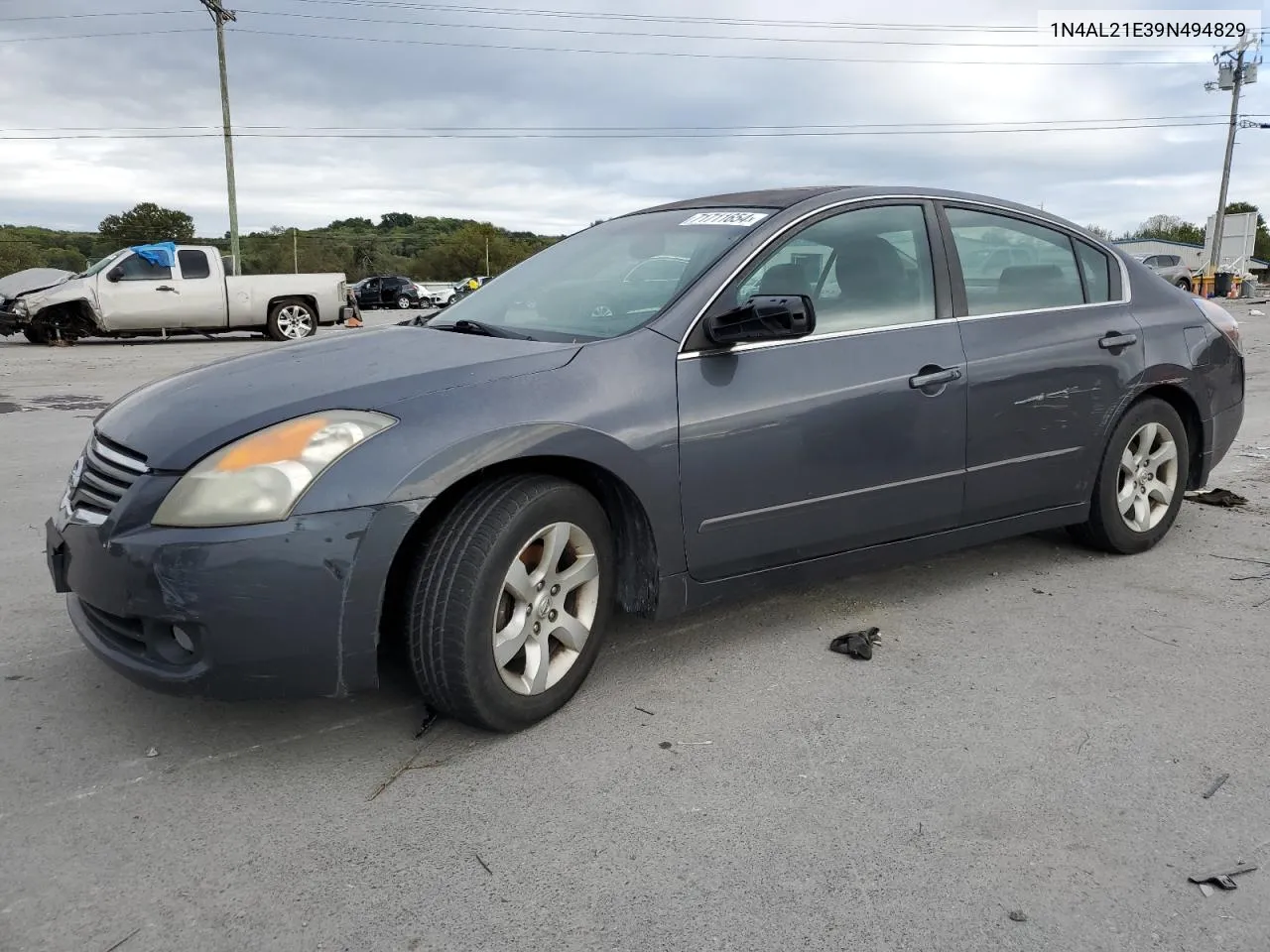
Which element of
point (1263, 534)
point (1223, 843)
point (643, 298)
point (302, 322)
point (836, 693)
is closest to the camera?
point (1223, 843)

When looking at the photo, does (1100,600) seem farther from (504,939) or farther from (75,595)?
(75,595)

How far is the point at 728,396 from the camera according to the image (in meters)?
3.30

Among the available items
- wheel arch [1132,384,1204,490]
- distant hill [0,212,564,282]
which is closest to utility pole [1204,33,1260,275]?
distant hill [0,212,564,282]

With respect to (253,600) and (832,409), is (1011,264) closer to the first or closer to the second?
(832,409)

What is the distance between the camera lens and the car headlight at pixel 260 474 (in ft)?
8.52

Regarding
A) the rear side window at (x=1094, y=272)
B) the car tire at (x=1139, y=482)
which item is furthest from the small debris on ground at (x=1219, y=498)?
the rear side window at (x=1094, y=272)

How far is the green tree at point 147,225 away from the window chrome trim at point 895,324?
237 feet

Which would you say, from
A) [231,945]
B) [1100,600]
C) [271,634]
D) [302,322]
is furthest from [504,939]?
[302,322]

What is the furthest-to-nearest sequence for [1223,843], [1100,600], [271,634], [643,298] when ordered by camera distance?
[1100,600] → [643,298] → [271,634] → [1223,843]

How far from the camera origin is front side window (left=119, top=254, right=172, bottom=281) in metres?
17.7

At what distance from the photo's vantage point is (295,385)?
9.69 ft

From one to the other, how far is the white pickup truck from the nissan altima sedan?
15.7 meters

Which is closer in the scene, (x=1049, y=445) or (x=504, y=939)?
(x=504, y=939)

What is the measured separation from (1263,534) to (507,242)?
8436cm
